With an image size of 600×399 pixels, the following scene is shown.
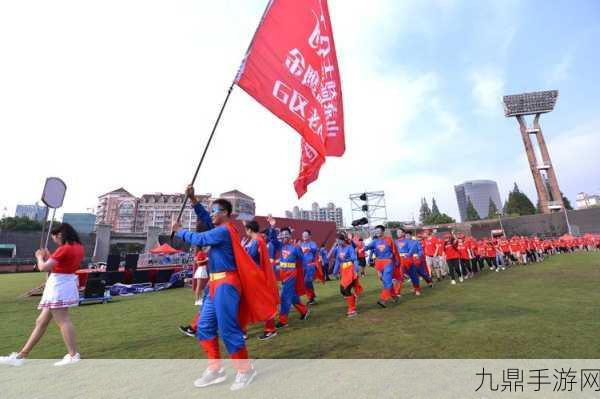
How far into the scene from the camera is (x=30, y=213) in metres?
135

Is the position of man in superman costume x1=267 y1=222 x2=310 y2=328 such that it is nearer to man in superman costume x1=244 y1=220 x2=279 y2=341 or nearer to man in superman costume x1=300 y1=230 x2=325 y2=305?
man in superman costume x1=244 y1=220 x2=279 y2=341

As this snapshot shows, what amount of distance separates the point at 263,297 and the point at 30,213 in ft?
591

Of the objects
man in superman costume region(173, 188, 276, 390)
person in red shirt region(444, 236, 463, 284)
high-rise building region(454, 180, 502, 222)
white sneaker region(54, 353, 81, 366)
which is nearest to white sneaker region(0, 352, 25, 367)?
white sneaker region(54, 353, 81, 366)

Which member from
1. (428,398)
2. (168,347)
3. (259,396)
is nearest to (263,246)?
(259,396)

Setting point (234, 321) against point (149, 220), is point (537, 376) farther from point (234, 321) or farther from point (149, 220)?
point (149, 220)

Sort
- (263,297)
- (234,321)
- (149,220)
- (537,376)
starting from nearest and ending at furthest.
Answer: (537,376) < (234,321) < (263,297) < (149,220)

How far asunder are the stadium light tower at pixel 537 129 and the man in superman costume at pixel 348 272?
82822 millimetres

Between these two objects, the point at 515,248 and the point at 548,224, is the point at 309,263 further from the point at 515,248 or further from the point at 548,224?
the point at 548,224

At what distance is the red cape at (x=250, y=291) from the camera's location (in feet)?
11.8

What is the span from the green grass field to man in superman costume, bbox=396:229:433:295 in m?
1.30

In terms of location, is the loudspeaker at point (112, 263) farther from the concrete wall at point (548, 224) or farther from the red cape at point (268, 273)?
the concrete wall at point (548, 224)

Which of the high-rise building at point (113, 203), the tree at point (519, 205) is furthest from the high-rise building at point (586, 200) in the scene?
the high-rise building at point (113, 203)

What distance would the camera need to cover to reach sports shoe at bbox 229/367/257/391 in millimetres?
3117

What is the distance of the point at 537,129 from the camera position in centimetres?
7244
